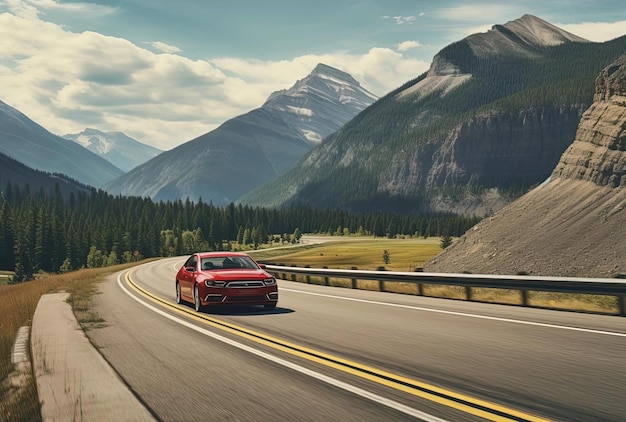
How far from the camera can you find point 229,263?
1727cm

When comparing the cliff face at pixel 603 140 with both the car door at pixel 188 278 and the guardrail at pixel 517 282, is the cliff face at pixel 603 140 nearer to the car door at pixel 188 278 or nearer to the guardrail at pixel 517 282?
the guardrail at pixel 517 282

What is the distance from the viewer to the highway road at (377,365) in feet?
18.9

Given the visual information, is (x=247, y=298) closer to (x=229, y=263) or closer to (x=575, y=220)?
(x=229, y=263)

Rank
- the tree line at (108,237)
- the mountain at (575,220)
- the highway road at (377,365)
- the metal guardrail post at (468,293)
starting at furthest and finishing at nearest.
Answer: the tree line at (108,237) → the mountain at (575,220) → the metal guardrail post at (468,293) → the highway road at (377,365)

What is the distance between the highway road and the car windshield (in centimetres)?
253

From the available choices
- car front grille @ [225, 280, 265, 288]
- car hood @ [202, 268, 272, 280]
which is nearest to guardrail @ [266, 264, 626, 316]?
car hood @ [202, 268, 272, 280]

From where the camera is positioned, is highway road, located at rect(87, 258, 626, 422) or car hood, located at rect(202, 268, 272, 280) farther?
car hood, located at rect(202, 268, 272, 280)

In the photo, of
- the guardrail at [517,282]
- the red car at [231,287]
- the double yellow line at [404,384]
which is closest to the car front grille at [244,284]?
the red car at [231,287]

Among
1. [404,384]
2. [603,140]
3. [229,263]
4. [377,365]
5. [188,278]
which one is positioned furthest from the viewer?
[603,140]

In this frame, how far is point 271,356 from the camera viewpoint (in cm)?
889

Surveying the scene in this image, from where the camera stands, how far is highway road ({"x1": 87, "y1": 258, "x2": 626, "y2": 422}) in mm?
5746

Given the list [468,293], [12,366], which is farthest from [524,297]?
[12,366]

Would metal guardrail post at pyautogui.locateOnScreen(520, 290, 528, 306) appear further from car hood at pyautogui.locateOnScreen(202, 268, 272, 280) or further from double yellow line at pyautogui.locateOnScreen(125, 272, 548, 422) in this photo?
double yellow line at pyautogui.locateOnScreen(125, 272, 548, 422)

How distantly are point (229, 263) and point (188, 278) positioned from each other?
1178mm
